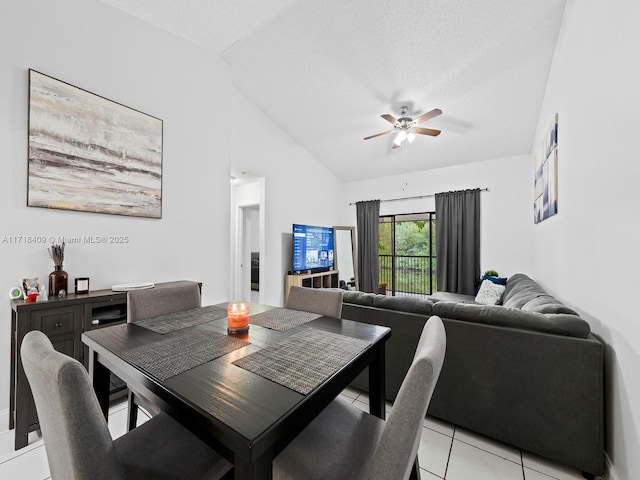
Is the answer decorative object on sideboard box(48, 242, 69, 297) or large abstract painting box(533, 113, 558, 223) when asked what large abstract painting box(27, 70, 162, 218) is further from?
large abstract painting box(533, 113, 558, 223)

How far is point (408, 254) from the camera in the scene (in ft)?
18.0

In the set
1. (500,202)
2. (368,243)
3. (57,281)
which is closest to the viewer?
(57,281)

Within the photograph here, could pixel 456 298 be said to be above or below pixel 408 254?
below

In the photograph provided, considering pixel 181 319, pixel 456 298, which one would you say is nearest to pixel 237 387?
pixel 181 319

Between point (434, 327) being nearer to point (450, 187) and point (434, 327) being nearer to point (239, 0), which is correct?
point (239, 0)

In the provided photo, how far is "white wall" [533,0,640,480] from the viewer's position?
3.84ft

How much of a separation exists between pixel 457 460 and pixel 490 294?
8.45ft

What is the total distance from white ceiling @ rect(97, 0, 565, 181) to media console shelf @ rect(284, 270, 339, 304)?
239cm

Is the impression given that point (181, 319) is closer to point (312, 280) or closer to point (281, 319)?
point (281, 319)

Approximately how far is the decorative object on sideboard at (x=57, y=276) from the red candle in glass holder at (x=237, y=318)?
1486 mm

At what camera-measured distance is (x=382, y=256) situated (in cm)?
579

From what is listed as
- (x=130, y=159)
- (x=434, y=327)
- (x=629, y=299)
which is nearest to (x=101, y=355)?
(x=434, y=327)

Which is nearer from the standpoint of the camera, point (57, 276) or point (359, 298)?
point (57, 276)

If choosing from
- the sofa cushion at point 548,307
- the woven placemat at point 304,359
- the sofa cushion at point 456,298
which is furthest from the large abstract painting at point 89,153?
the sofa cushion at point 456,298
